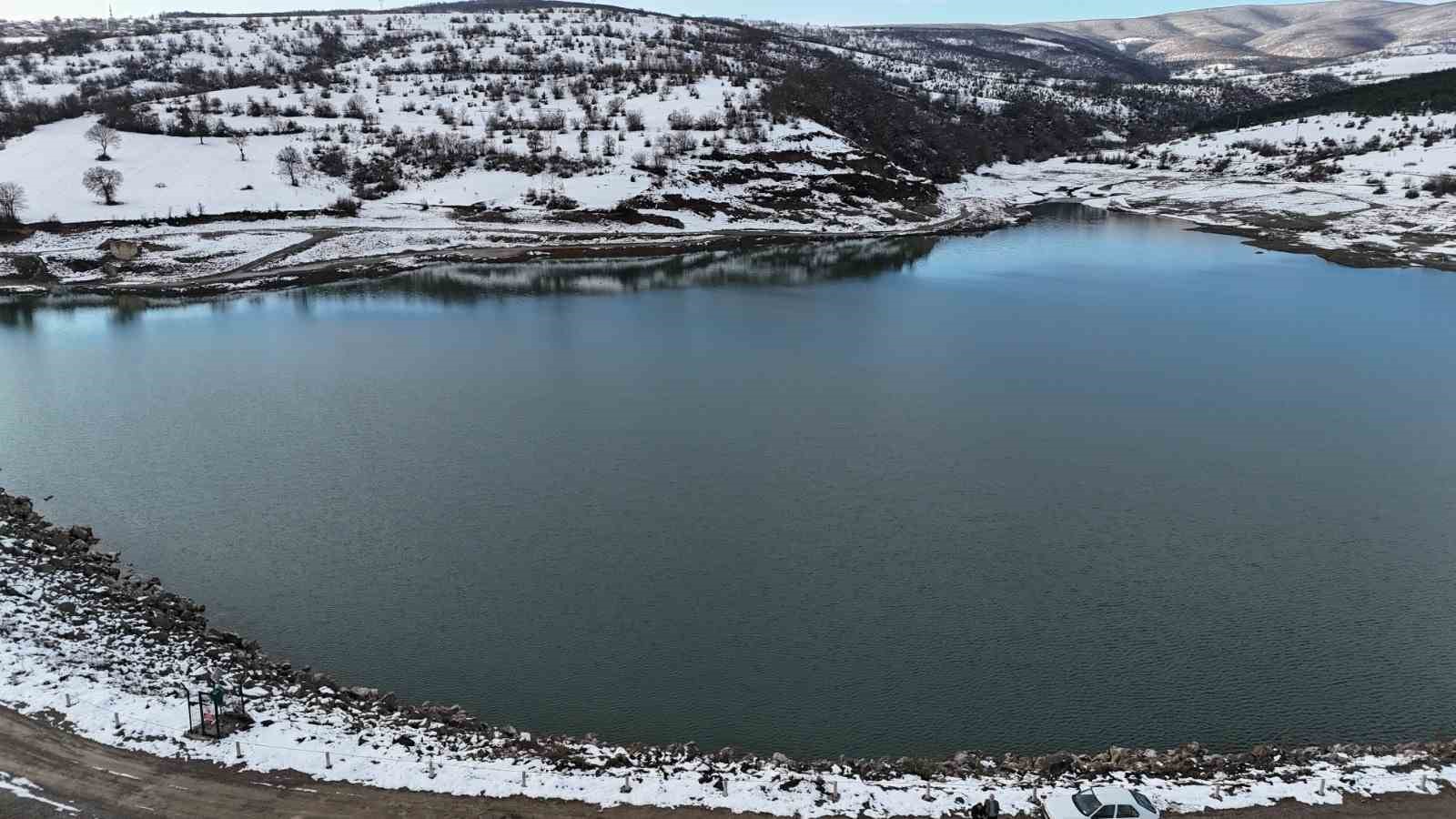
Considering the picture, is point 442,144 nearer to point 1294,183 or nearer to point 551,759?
point 551,759

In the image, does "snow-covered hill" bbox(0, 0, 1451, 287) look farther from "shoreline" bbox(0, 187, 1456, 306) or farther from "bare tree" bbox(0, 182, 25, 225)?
"shoreline" bbox(0, 187, 1456, 306)

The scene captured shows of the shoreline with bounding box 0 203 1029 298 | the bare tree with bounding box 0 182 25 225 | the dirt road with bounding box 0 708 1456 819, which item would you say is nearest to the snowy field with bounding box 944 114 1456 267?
the shoreline with bounding box 0 203 1029 298

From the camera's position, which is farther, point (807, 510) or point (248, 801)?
point (807, 510)

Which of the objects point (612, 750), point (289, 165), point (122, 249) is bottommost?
point (612, 750)

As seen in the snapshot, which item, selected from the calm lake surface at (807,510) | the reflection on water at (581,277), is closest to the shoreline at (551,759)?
the calm lake surface at (807,510)

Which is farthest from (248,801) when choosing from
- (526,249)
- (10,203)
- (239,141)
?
(239,141)

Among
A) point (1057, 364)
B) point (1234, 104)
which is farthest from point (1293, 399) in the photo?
point (1234, 104)
